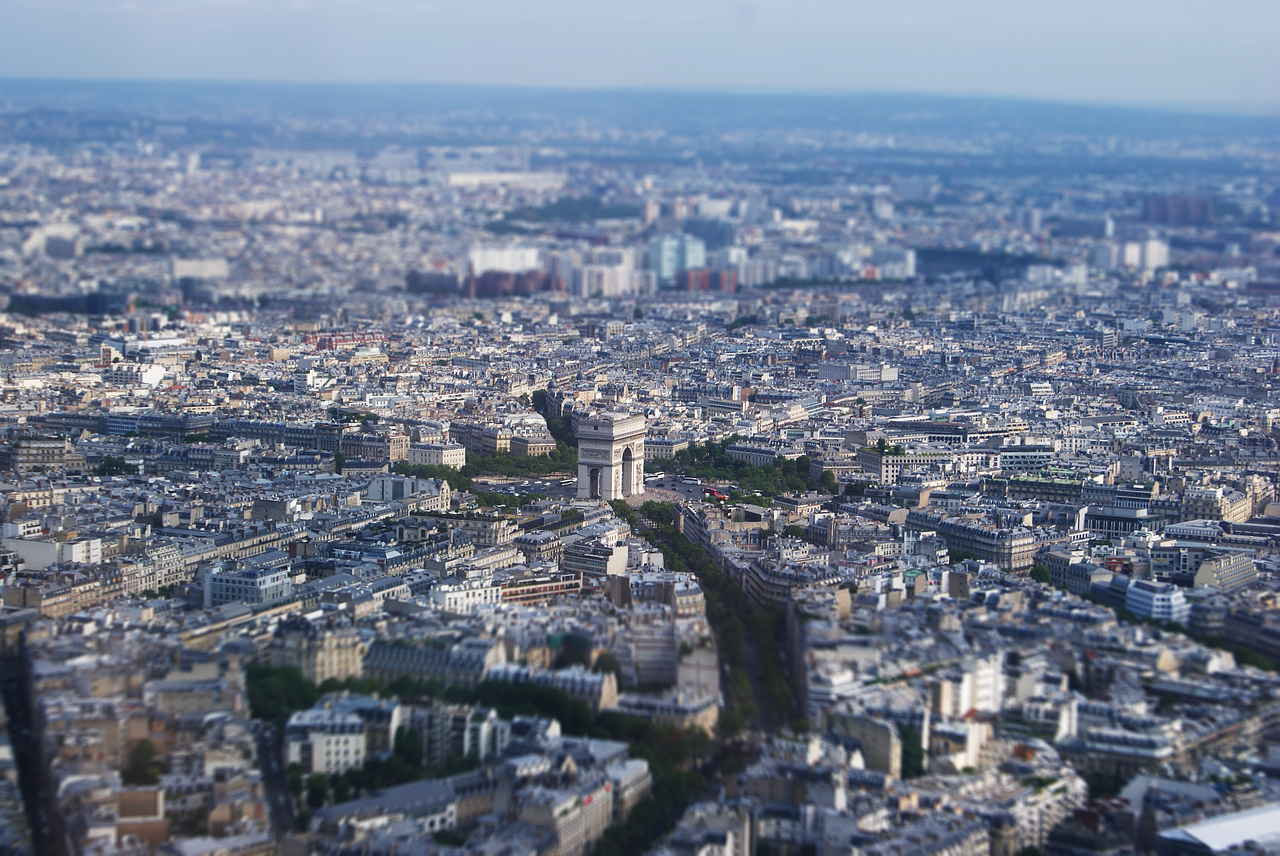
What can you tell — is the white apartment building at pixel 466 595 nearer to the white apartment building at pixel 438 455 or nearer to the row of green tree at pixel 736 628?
the row of green tree at pixel 736 628

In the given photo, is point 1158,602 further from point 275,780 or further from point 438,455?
point 438,455

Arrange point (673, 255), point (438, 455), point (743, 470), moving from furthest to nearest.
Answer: point (673, 255) → point (438, 455) → point (743, 470)

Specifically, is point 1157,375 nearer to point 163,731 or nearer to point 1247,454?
point 1247,454

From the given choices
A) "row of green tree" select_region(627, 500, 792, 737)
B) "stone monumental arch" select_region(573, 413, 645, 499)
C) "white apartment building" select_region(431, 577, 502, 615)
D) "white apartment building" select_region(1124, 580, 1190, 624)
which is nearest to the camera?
"row of green tree" select_region(627, 500, 792, 737)

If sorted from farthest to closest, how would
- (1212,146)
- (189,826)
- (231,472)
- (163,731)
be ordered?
(1212,146) < (231,472) < (163,731) < (189,826)

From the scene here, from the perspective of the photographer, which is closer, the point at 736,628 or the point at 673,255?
the point at 736,628

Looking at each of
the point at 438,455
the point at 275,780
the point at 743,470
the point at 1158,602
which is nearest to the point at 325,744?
the point at 275,780

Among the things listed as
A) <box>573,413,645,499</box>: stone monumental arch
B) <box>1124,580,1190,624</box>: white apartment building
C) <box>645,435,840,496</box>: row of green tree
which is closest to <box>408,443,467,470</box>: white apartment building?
<box>573,413,645,499</box>: stone monumental arch

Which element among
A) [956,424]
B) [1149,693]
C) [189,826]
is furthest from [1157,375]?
[189,826]

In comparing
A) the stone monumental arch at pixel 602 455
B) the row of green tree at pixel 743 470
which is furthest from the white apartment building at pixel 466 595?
the row of green tree at pixel 743 470

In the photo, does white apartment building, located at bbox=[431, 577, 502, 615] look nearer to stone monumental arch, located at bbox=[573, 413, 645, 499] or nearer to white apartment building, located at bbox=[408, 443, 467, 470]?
stone monumental arch, located at bbox=[573, 413, 645, 499]

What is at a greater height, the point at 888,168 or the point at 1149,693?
the point at 1149,693
